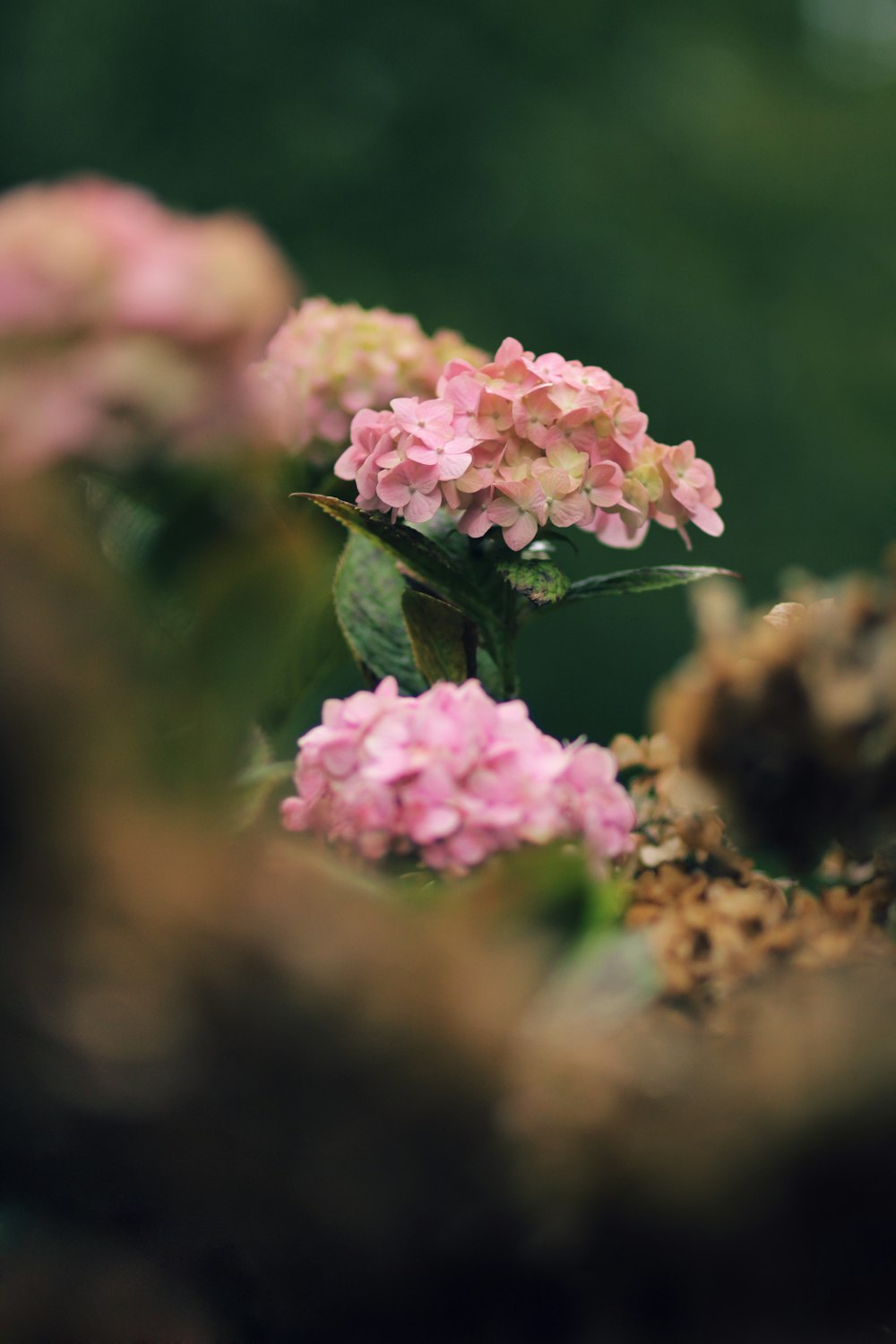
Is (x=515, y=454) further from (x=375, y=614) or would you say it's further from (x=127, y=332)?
(x=127, y=332)

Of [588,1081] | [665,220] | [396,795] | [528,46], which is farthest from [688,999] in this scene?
[528,46]

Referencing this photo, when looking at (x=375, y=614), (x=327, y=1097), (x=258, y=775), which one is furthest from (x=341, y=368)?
(x=327, y=1097)

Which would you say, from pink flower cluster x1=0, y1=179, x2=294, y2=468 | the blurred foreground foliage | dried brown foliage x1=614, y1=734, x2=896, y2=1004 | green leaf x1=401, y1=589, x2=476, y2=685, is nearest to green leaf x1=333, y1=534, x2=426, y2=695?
green leaf x1=401, y1=589, x2=476, y2=685

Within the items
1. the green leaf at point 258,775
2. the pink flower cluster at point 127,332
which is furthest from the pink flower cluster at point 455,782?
the pink flower cluster at point 127,332

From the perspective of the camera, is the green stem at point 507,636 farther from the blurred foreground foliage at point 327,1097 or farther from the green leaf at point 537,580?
the blurred foreground foliage at point 327,1097

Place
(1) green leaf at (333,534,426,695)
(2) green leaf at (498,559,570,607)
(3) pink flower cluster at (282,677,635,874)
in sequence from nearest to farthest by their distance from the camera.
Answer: (3) pink flower cluster at (282,677,635,874)
(2) green leaf at (498,559,570,607)
(1) green leaf at (333,534,426,695)

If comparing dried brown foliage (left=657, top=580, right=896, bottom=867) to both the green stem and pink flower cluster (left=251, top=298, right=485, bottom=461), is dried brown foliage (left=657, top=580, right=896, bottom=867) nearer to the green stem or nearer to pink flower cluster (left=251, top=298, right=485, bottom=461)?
the green stem

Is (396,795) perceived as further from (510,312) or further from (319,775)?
(510,312)
